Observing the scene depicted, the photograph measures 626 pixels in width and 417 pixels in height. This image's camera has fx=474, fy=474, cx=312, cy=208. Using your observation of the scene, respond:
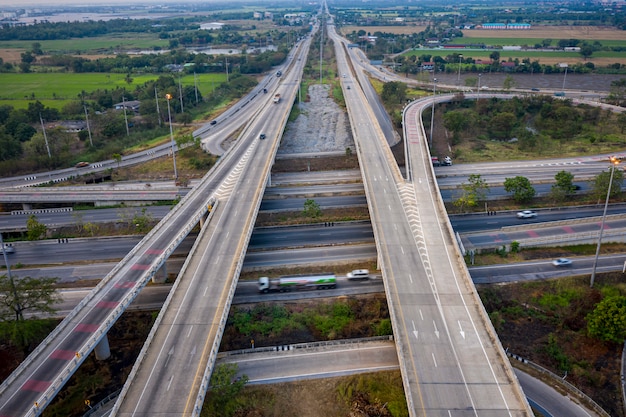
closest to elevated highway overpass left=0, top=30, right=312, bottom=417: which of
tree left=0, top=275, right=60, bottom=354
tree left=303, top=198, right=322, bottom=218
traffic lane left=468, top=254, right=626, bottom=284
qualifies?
tree left=0, top=275, right=60, bottom=354

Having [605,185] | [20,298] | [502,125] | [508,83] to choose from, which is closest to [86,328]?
[20,298]

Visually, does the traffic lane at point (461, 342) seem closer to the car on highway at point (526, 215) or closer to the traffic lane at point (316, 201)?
the car on highway at point (526, 215)

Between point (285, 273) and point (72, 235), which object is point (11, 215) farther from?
point (285, 273)

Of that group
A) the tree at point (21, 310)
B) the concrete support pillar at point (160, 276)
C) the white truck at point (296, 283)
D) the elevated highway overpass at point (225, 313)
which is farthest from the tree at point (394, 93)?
the tree at point (21, 310)

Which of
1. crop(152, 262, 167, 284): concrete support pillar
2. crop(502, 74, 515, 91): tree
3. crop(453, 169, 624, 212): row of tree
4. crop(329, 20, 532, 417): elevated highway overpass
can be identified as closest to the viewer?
crop(329, 20, 532, 417): elevated highway overpass

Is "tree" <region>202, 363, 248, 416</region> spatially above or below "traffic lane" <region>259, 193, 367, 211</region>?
below

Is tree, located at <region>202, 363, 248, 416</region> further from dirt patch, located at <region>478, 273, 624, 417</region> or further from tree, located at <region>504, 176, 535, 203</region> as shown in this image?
tree, located at <region>504, 176, 535, 203</region>
